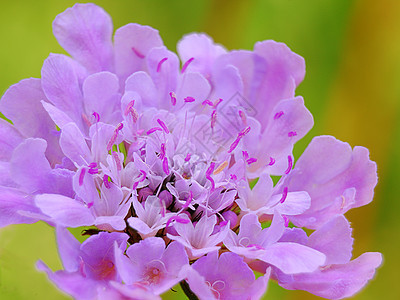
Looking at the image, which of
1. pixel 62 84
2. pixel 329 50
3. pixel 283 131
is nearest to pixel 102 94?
pixel 62 84

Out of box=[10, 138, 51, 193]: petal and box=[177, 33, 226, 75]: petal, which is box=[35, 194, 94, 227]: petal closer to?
box=[10, 138, 51, 193]: petal

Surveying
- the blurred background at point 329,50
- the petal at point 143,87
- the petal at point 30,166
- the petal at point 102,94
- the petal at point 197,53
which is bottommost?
the petal at point 30,166

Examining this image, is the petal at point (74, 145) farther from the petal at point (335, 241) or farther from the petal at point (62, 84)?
the petal at point (335, 241)

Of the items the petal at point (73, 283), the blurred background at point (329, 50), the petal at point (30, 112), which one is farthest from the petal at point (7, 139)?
the blurred background at point (329, 50)

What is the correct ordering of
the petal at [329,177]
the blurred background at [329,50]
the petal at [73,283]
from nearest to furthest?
1. the petal at [73,283]
2. the petal at [329,177]
3. the blurred background at [329,50]

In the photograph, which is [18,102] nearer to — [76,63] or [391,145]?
[76,63]

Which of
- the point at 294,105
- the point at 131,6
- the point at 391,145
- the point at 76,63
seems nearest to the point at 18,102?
the point at 76,63
